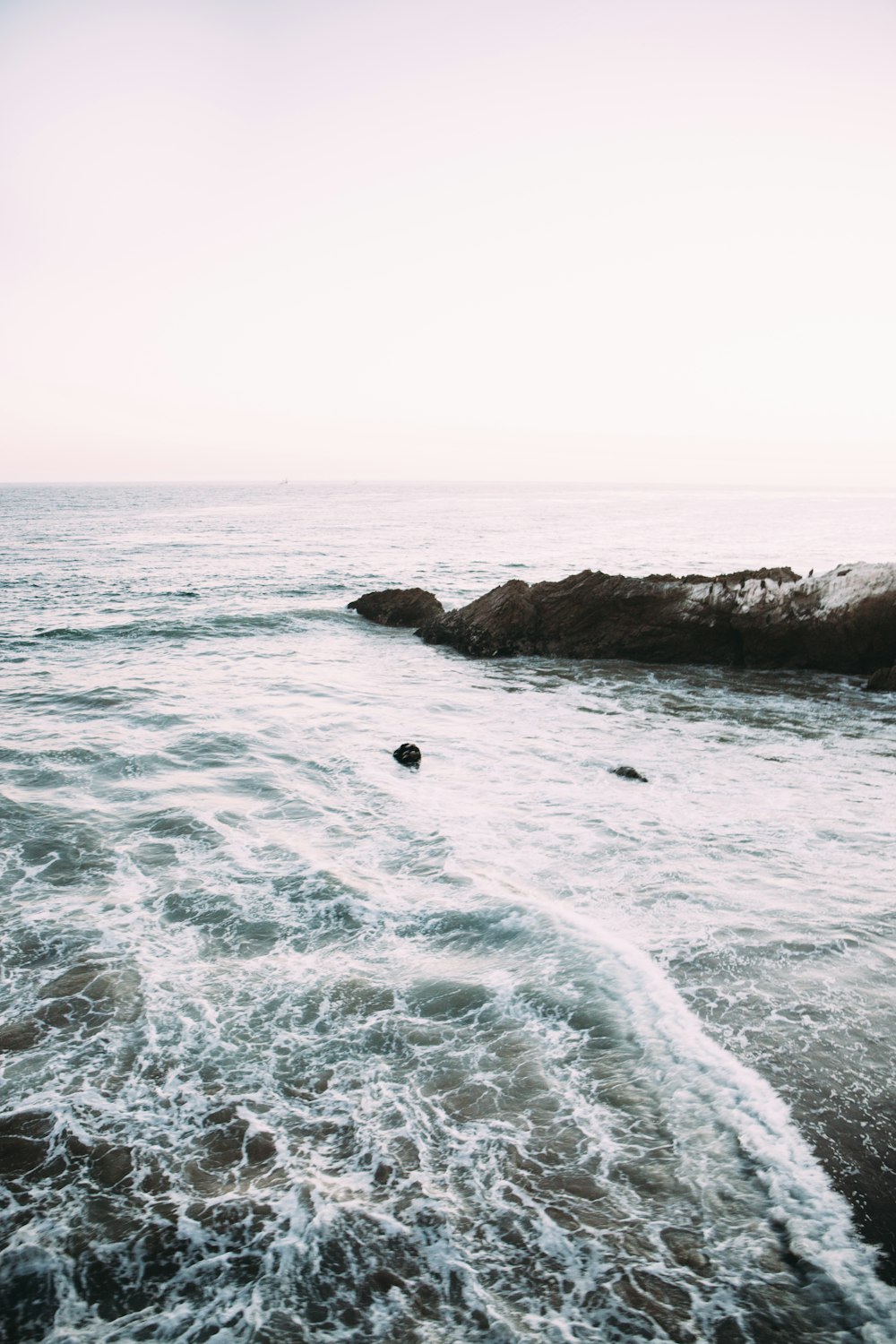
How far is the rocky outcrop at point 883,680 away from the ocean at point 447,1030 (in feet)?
6.24

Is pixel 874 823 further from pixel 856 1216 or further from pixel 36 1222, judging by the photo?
pixel 36 1222

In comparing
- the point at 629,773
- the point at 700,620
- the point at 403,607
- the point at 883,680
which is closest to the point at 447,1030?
the point at 629,773

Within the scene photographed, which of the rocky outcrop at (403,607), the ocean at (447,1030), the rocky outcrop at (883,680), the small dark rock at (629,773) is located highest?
the rocky outcrop at (403,607)

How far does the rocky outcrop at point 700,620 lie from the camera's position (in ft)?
49.8

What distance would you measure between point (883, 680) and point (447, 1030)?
511 inches

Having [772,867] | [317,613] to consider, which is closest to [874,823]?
[772,867]

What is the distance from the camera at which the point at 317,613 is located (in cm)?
2339

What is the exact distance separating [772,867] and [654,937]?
199 centimetres

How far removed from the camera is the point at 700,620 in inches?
652

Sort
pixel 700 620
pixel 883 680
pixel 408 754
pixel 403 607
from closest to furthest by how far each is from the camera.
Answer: pixel 408 754 → pixel 883 680 → pixel 700 620 → pixel 403 607

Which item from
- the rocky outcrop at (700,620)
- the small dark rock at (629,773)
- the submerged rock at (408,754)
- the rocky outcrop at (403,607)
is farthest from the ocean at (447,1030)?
the rocky outcrop at (403,607)

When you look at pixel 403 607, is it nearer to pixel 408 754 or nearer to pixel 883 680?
pixel 408 754

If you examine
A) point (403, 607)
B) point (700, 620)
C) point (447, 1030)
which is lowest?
point (447, 1030)

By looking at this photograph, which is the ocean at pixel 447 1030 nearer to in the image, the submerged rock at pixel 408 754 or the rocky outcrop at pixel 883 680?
the submerged rock at pixel 408 754
